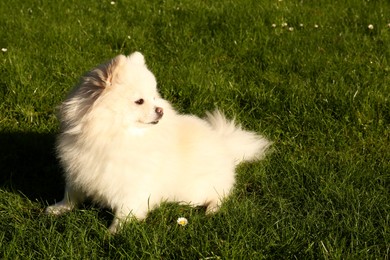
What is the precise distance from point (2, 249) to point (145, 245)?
76cm

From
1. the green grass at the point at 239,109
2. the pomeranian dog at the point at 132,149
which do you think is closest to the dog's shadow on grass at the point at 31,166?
the green grass at the point at 239,109

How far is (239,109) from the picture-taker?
4348 mm

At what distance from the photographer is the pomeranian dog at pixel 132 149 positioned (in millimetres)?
2570

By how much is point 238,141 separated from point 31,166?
1560 millimetres

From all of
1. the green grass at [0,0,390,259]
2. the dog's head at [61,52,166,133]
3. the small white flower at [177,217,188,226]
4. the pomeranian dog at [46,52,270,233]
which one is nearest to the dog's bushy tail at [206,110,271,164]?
the green grass at [0,0,390,259]

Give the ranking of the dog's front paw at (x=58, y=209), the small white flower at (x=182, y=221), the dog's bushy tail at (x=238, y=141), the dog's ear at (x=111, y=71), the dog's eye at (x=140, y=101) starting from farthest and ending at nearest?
1. the dog's bushy tail at (x=238, y=141)
2. the dog's front paw at (x=58, y=209)
3. the small white flower at (x=182, y=221)
4. the dog's eye at (x=140, y=101)
5. the dog's ear at (x=111, y=71)

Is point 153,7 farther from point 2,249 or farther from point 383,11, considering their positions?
point 2,249

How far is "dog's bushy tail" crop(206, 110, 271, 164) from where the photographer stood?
3611 millimetres

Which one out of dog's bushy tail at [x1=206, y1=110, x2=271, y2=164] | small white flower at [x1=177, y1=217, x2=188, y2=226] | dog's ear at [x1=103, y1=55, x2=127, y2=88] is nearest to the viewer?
dog's ear at [x1=103, y1=55, x2=127, y2=88]

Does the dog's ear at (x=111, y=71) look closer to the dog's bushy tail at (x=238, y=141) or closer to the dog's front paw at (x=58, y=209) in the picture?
the dog's front paw at (x=58, y=209)

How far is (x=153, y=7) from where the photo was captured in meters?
6.59

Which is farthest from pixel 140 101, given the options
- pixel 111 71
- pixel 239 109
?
pixel 239 109

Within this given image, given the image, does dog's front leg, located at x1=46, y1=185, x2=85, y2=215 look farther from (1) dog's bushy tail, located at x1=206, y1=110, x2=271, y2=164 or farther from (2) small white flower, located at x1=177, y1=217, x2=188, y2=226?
(1) dog's bushy tail, located at x1=206, y1=110, x2=271, y2=164

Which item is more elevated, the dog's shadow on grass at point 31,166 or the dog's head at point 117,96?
the dog's head at point 117,96
